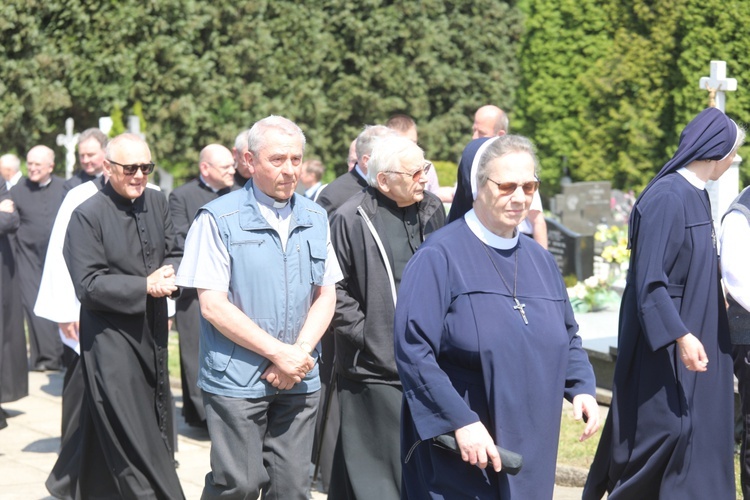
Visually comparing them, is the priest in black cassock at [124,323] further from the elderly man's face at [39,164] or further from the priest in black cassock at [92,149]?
the elderly man's face at [39,164]

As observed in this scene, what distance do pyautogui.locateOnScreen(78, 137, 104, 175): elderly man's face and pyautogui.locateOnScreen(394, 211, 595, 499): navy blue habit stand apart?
5695 millimetres

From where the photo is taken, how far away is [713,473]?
18.3ft

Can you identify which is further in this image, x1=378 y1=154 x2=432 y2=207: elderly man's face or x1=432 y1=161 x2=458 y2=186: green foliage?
x1=432 y1=161 x2=458 y2=186: green foliage

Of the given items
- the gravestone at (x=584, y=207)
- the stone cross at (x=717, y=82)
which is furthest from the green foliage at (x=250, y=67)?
the stone cross at (x=717, y=82)

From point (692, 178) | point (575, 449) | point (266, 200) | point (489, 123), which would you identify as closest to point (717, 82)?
point (489, 123)

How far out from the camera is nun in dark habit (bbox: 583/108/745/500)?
5.54m

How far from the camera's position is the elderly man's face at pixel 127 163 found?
20.7 ft

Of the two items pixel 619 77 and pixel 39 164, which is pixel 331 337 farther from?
pixel 619 77

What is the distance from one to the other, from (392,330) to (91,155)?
4388mm

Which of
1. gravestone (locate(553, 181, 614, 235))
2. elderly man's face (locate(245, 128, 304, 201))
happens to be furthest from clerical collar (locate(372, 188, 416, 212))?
gravestone (locate(553, 181, 614, 235))

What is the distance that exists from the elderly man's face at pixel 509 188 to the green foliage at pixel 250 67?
2530cm

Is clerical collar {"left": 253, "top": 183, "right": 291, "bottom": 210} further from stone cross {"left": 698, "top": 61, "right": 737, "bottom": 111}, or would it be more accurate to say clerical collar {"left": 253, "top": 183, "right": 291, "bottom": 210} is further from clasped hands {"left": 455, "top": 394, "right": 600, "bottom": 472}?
stone cross {"left": 698, "top": 61, "right": 737, "bottom": 111}

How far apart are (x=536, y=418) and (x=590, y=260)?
11587 millimetres

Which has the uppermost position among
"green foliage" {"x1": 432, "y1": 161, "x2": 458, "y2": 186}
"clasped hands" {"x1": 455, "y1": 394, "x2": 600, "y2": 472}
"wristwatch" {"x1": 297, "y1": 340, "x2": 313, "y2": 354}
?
"wristwatch" {"x1": 297, "y1": 340, "x2": 313, "y2": 354}
